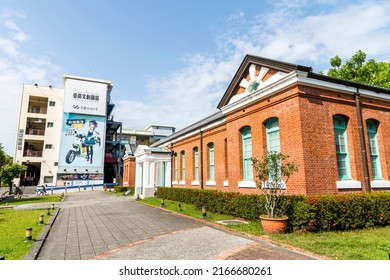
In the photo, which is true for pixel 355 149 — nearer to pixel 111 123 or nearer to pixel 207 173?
pixel 207 173

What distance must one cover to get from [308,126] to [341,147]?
2.40 m

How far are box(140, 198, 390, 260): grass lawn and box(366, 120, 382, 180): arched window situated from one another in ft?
11.5

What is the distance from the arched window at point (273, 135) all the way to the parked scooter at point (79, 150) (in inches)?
1547

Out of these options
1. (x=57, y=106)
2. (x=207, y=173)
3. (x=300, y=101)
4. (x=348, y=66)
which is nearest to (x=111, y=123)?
(x=57, y=106)

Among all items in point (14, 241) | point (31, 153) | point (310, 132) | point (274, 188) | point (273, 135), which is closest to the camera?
point (14, 241)

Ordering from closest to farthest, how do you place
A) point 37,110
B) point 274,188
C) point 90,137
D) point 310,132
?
point 274,188
point 310,132
point 90,137
point 37,110

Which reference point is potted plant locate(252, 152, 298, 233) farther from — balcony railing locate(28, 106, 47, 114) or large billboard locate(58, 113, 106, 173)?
balcony railing locate(28, 106, 47, 114)

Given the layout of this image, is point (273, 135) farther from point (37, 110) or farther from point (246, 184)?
point (37, 110)

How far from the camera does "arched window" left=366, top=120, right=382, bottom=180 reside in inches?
442

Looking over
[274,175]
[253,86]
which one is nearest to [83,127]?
[253,86]

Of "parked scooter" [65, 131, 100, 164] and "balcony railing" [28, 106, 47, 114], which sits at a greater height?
"balcony railing" [28, 106, 47, 114]

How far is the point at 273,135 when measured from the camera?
11.0 m

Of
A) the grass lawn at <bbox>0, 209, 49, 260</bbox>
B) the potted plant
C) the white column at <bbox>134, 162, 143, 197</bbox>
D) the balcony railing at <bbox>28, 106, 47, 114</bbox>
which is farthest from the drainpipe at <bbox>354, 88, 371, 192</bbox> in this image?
the balcony railing at <bbox>28, 106, 47, 114</bbox>
